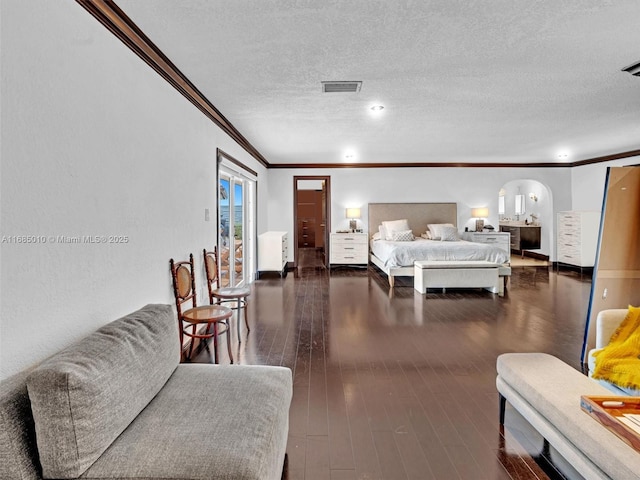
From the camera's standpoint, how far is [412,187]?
349 inches

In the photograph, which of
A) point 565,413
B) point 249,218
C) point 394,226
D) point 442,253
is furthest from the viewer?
point 394,226

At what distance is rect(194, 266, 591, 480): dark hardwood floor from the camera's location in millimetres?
1908

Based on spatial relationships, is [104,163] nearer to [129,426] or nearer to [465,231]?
[129,426]

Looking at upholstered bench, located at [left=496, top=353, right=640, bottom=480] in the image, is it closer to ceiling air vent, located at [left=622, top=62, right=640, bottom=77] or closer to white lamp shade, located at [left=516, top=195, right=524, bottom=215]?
ceiling air vent, located at [left=622, top=62, right=640, bottom=77]

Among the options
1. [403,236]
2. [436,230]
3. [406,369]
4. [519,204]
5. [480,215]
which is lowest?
[406,369]

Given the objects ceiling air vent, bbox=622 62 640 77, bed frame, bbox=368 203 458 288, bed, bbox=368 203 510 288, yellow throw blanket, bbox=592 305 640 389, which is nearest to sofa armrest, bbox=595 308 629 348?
yellow throw blanket, bbox=592 305 640 389

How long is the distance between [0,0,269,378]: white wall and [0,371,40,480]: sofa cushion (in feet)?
0.81

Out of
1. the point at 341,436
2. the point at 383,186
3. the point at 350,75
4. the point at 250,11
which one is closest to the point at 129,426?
the point at 341,436

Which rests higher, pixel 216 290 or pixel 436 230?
pixel 436 230

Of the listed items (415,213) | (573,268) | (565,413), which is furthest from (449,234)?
(565,413)

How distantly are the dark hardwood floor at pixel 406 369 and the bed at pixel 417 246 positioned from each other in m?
0.60

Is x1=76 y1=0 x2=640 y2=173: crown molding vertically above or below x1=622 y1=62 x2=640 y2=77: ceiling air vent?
below

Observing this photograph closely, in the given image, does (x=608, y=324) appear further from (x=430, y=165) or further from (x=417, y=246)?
(x=430, y=165)

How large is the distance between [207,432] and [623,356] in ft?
7.69
